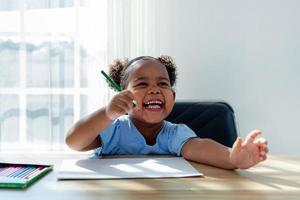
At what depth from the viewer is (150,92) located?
44.6 inches

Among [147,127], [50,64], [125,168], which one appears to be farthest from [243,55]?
[125,168]

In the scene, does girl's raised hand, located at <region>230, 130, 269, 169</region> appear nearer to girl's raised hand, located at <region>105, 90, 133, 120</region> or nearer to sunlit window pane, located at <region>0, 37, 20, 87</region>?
girl's raised hand, located at <region>105, 90, 133, 120</region>

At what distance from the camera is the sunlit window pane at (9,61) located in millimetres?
2326

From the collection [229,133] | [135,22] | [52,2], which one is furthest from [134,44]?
[229,133]

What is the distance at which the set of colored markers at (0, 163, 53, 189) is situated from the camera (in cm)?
65

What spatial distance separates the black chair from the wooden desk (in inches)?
22.2

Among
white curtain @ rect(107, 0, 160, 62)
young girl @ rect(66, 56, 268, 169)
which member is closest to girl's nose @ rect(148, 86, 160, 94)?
young girl @ rect(66, 56, 268, 169)

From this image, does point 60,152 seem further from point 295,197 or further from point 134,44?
point 295,197

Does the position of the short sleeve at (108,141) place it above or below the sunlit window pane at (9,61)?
below

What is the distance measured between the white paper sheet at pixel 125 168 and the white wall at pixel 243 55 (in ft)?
4.61

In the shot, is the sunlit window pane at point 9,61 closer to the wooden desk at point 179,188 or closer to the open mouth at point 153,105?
the open mouth at point 153,105

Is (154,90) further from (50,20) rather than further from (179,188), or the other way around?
(50,20)

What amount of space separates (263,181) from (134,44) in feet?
5.21

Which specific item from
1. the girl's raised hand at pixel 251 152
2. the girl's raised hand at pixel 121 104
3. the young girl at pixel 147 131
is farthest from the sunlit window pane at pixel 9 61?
the girl's raised hand at pixel 251 152
